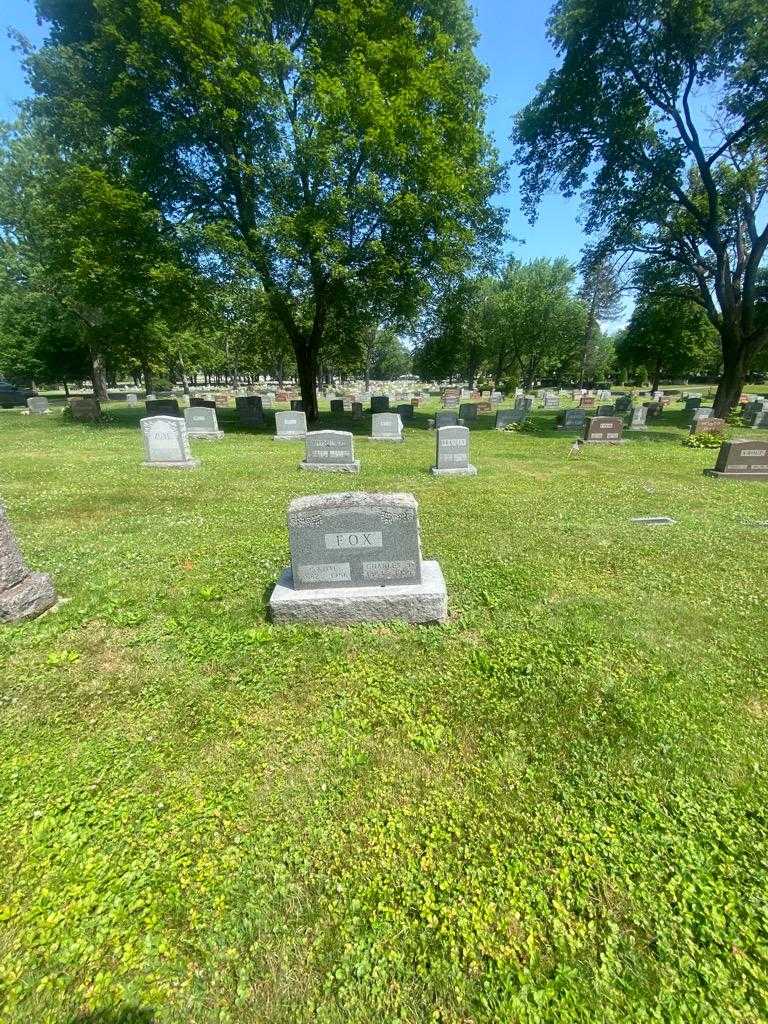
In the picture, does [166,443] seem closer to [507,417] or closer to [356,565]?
[356,565]

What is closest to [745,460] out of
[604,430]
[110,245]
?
[604,430]

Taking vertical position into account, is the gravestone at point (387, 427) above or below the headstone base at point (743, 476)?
above

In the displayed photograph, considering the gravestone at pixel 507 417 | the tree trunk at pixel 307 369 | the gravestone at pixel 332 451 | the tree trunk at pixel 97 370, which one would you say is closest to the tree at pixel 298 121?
the tree trunk at pixel 307 369

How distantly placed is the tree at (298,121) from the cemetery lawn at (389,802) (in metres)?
14.2

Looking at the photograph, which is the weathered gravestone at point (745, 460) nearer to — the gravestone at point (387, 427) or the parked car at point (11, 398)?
the gravestone at point (387, 427)

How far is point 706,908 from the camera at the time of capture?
203 cm

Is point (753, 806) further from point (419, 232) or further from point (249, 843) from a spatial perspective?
point (419, 232)

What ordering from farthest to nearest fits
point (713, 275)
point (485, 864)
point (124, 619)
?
point (713, 275) → point (124, 619) → point (485, 864)

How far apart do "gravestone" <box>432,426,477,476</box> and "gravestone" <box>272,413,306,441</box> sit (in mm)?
7302

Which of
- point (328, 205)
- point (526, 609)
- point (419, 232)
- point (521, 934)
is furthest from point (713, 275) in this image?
point (521, 934)

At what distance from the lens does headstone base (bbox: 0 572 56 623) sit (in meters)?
4.11

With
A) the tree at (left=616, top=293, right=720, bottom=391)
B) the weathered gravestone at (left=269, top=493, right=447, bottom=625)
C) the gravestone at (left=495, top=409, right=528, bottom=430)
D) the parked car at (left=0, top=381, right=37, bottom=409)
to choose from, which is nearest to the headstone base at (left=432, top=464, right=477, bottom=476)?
the weathered gravestone at (left=269, top=493, right=447, bottom=625)

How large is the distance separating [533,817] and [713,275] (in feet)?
80.7

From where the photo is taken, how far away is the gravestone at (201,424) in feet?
53.1
